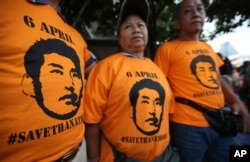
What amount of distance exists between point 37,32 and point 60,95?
0.36m

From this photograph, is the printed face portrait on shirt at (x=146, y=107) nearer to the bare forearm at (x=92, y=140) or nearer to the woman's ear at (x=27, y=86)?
the bare forearm at (x=92, y=140)

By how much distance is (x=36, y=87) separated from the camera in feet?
4.58

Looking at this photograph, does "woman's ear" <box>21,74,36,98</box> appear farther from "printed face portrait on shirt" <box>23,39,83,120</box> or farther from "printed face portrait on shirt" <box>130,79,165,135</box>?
"printed face portrait on shirt" <box>130,79,165,135</box>

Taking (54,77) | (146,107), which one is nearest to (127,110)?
(146,107)

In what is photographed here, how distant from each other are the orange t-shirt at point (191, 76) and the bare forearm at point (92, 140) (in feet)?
2.64

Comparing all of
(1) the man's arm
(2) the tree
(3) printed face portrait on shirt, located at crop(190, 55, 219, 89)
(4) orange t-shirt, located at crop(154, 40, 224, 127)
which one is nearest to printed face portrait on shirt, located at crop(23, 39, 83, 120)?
(4) orange t-shirt, located at crop(154, 40, 224, 127)

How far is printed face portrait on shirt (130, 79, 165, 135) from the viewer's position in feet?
6.40

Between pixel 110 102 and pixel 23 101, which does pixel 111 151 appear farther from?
pixel 23 101

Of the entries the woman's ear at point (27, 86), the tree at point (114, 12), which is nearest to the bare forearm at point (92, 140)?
the woman's ear at point (27, 86)

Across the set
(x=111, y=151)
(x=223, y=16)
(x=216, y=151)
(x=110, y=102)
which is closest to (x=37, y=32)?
(x=110, y=102)

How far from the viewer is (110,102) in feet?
6.51

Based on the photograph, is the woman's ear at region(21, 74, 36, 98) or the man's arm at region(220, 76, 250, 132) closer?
the woman's ear at region(21, 74, 36, 98)

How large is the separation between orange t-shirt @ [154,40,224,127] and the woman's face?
0.41 m

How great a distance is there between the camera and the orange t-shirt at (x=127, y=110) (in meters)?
1.92
